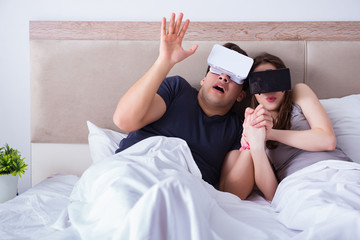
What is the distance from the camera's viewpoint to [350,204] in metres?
0.79

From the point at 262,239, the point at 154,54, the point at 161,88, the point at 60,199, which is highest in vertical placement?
the point at 154,54

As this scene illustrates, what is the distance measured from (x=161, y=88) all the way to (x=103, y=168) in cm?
49

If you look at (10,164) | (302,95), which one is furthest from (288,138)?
(10,164)

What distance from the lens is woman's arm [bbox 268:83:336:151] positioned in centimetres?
108

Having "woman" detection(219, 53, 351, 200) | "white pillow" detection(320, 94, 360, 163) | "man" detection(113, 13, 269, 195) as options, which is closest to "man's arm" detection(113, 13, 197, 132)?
"man" detection(113, 13, 269, 195)

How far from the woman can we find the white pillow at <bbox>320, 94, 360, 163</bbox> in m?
0.10

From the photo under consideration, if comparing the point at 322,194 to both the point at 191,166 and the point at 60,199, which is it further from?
the point at 60,199

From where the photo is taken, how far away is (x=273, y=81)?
1.17 meters

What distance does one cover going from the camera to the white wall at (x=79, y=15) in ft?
5.17

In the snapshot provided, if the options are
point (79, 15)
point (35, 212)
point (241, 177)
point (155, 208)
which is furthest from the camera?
point (79, 15)

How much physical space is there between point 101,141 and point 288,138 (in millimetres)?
794

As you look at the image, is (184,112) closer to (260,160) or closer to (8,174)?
(260,160)

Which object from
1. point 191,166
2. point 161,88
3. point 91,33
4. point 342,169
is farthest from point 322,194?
point 91,33

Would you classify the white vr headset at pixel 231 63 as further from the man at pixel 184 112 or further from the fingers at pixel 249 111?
the fingers at pixel 249 111
